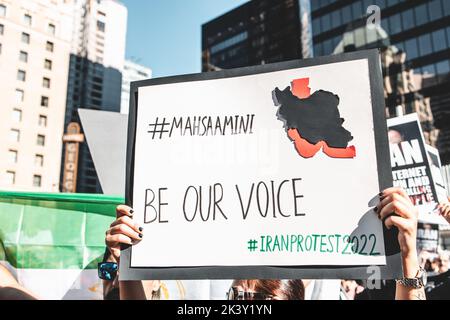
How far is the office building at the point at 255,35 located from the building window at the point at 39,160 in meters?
30.4

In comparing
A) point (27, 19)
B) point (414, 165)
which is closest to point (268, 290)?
point (414, 165)

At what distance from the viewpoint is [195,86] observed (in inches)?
92.0

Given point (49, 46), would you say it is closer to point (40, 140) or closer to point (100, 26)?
point (40, 140)

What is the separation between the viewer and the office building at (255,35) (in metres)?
63.7

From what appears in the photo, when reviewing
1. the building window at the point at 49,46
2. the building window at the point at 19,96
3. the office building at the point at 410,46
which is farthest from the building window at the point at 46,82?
the office building at the point at 410,46

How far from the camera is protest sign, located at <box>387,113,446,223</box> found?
5070 mm

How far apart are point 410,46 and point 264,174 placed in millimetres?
41347

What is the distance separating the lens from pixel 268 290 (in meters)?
3.44

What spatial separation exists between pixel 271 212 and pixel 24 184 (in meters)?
47.0

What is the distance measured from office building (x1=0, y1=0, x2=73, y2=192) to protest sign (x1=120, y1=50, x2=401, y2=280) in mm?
45043

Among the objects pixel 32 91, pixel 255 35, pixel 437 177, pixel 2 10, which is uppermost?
pixel 255 35

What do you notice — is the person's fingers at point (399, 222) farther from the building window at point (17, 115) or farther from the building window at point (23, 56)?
the building window at point (23, 56)
